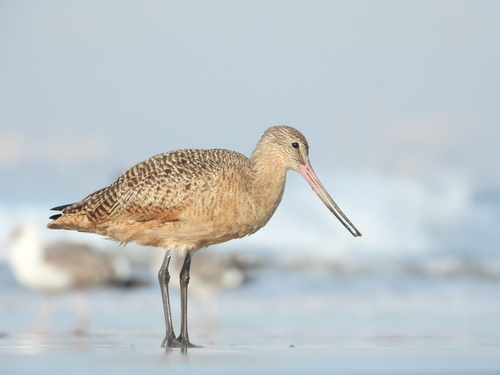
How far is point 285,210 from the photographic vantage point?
20984 millimetres

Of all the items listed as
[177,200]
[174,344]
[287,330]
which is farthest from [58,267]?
[174,344]

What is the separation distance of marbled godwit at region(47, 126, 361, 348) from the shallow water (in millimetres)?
840

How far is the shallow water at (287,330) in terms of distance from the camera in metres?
6.11

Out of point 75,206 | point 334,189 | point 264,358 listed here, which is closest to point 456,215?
point 334,189

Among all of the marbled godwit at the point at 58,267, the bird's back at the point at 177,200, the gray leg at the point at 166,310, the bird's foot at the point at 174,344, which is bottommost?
the bird's foot at the point at 174,344

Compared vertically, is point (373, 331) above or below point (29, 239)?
below

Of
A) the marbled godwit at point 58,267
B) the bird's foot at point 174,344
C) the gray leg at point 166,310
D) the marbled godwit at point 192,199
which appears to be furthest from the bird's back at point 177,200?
the marbled godwit at point 58,267

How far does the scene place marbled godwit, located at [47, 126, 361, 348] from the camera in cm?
776

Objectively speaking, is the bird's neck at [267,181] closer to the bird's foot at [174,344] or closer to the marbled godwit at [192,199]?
the marbled godwit at [192,199]

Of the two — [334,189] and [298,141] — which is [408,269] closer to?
[334,189]

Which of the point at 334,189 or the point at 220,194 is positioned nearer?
the point at 220,194

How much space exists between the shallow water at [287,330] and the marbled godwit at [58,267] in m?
0.33

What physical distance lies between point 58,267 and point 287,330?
3.85 meters

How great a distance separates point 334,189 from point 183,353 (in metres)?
15.9
